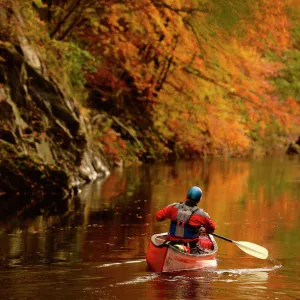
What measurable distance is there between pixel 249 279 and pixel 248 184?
772 inches

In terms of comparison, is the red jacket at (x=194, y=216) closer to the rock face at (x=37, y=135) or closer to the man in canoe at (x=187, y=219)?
the man in canoe at (x=187, y=219)

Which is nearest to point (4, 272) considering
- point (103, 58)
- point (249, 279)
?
point (249, 279)

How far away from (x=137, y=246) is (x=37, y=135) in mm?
12104

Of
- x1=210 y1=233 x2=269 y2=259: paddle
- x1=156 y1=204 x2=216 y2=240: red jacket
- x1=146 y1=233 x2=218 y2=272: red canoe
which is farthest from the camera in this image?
x1=210 y1=233 x2=269 y2=259: paddle

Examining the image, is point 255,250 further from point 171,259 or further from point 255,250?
point 171,259

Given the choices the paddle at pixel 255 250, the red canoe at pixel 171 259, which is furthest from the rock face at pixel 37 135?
the red canoe at pixel 171 259

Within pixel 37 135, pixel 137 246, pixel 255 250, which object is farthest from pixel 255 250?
pixel 37 135

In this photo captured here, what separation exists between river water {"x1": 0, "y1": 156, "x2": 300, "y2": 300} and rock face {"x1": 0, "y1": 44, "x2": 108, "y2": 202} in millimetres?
1060

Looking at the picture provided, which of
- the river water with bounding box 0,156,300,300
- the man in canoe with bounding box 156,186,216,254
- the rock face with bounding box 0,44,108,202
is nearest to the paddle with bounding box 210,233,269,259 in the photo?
the river water with bounding box 0,156,300,300

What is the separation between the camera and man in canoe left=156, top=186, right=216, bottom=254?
1445 centimetres

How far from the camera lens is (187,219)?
14.4 m

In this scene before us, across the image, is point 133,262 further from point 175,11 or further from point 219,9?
point 175,11

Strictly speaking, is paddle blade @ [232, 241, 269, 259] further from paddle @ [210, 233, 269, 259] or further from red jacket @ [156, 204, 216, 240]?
red jacket @ [156, 204, 216, 240]

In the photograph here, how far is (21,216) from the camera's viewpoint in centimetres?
2170
